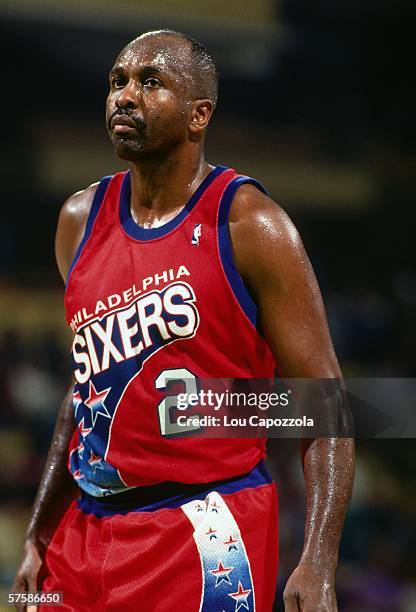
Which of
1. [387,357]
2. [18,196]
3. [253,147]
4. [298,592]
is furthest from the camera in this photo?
[253,147]

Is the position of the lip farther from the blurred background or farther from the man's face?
the blurred background

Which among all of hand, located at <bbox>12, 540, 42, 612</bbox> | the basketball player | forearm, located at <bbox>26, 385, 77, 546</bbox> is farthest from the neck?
hand, located at <bbox>12, 540, 42, 612</bbox>

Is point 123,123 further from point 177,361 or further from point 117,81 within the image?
point 177,361

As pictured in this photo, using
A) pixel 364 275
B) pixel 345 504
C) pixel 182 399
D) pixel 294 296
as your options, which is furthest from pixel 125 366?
pixel 364 275

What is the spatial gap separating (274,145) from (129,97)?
619cm

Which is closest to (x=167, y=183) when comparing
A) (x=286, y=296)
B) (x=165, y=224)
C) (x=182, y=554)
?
(x=165, y=224)

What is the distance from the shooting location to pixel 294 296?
1972 mm

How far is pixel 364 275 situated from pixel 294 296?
5.04m

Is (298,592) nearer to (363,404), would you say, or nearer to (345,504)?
(345,504)

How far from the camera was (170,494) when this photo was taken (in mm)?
2023

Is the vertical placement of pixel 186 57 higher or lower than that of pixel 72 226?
higher

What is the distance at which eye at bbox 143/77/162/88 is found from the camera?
2.11 m

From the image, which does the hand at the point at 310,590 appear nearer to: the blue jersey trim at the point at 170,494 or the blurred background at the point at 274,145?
the blue jersey trim at the point at 170,494

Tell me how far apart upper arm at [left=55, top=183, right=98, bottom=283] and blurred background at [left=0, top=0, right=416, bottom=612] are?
3.50 m
